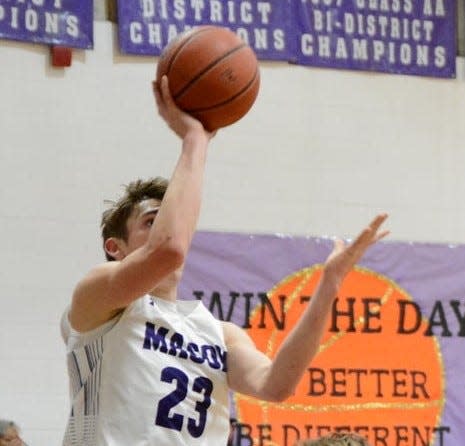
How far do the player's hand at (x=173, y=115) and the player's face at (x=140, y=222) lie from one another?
1.20 ft

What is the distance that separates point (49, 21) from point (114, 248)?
367cm

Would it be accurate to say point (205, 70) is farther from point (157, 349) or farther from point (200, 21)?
point (200, 21)

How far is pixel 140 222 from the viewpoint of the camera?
2.74 m

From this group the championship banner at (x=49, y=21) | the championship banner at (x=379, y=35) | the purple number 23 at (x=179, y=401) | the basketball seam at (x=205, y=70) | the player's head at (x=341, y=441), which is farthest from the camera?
the championship banner at (x=379, y=35)

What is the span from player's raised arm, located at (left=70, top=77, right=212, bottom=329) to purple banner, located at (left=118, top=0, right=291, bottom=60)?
393 cm

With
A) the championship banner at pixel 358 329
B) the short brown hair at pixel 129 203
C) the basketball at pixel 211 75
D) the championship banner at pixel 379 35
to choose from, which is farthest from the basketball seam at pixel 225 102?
the championship banner at pixel 379 35

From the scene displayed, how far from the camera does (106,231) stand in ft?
9.32

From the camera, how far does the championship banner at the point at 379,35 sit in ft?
22.3

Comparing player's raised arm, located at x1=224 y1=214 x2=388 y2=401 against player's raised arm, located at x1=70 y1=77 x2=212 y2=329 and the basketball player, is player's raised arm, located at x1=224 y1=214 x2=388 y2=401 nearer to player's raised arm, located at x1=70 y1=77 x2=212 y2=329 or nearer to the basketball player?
the basketball player

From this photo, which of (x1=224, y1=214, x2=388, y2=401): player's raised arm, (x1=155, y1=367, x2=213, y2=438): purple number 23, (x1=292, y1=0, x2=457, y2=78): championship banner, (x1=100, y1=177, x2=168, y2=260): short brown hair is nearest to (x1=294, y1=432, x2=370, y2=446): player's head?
(x1=224, y1=214, x2=388, y2=401): player's raised arm

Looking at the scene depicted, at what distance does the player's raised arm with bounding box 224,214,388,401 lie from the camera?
237 cm

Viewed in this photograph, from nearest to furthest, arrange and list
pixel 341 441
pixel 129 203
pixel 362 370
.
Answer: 1. pixel 129 203
2. pixel 341 441
3. pixel 362 370

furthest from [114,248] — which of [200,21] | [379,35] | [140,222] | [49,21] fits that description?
[379,35]

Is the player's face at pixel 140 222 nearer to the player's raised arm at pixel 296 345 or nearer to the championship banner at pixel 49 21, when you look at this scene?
the player's raised arm at pixel 296 345
